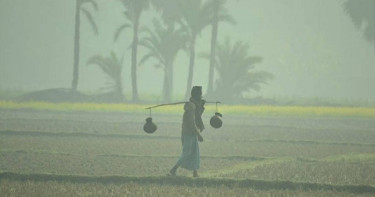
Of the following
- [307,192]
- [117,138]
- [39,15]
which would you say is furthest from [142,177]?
[39,15]

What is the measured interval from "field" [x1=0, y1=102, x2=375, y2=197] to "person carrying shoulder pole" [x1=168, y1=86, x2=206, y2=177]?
1.14ft

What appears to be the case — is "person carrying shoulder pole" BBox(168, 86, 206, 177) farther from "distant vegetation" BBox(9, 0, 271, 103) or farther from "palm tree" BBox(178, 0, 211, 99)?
"palm tree" BBox(178, 0, 211, 99)

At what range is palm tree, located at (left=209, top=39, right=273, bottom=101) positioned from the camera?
46.3 metres

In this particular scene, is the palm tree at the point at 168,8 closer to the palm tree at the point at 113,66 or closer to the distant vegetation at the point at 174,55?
the distant vegetation at the point at 174,55

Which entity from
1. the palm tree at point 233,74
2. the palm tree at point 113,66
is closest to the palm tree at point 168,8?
the palm tree at point 233,74

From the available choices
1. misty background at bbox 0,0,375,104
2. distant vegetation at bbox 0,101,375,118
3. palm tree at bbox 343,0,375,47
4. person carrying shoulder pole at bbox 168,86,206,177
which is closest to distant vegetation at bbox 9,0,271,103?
distant vegetation at bbox 0,101,375,118

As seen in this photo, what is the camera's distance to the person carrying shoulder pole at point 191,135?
12.5 meters

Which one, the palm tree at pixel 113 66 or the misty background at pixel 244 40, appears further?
the misty background at pixel 244 40

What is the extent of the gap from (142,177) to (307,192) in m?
2.85

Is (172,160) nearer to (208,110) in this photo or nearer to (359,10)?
(208,110)

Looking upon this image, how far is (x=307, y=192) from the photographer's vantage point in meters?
10.8

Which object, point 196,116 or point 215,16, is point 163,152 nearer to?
point 196,116

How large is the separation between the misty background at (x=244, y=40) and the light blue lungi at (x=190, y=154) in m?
70.5

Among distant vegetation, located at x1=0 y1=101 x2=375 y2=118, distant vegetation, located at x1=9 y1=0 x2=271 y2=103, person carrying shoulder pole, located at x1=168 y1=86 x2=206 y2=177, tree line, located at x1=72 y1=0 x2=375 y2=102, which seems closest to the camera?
person carrying shoulder pole, located at x1=168 y1=86 x2=206 y2=177
